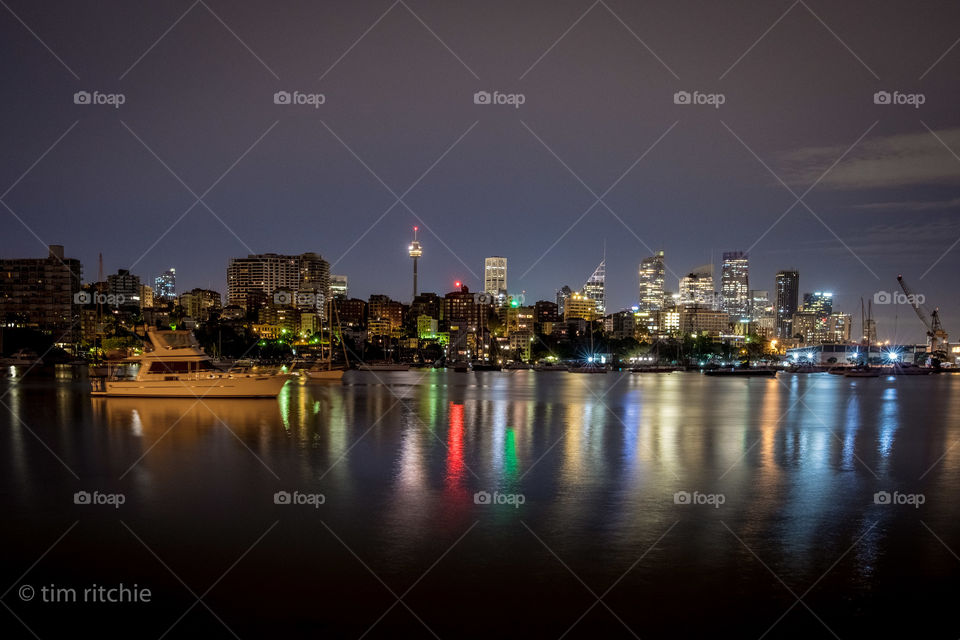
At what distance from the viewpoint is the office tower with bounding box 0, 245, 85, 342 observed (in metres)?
169

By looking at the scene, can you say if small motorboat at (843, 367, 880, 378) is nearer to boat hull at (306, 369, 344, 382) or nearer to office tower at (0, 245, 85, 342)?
boat hull at (306, 369, 344, 382)

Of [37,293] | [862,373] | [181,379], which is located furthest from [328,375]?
[37,293]

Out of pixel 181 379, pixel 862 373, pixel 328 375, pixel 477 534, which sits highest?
pixel 181 379

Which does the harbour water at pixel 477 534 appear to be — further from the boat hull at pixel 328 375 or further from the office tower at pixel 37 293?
the office tower at pixel 37 293

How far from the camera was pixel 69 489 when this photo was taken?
1658 cm

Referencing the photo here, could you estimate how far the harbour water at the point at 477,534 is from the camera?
364 inches

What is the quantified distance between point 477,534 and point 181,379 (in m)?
34.0

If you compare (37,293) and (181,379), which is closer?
(181,379)

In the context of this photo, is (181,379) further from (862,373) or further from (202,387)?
(862,373)

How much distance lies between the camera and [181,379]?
41.8 m

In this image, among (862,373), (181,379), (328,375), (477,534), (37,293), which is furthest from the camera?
(37,293)

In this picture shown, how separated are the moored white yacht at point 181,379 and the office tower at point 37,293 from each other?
482ft

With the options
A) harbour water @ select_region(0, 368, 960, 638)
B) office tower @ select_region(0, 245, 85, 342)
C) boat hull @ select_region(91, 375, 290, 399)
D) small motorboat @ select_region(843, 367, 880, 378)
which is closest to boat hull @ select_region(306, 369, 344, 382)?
boat hull @ select_region(91, 375, 290, 399)

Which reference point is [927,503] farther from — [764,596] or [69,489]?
[69,489]
